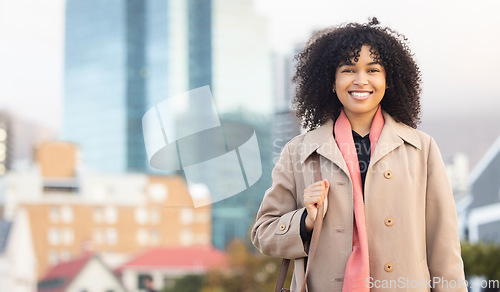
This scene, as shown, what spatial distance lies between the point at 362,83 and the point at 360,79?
13mm

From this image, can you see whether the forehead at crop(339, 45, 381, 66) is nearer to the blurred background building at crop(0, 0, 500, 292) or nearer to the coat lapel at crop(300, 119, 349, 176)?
the coat lapel at crop(300, 119, 349, 176)

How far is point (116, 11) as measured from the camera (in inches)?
2245

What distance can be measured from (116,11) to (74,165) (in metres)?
18.0

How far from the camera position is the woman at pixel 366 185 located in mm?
1657

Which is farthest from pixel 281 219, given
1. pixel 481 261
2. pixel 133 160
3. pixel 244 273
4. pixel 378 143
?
pixel 133 160

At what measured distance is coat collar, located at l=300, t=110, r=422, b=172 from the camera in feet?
5.67

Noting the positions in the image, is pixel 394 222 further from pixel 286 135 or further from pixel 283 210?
pixel 286 135

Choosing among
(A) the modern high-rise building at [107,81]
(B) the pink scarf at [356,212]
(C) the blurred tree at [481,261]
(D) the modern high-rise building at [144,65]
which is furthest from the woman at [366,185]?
(A) the modern high-rise building at [107,81]

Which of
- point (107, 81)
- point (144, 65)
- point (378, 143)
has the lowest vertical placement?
point (378, 143)

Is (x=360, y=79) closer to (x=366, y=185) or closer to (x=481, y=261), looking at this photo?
(x=366, y=185)

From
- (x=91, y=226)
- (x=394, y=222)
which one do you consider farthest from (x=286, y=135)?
(x=91, y=226)

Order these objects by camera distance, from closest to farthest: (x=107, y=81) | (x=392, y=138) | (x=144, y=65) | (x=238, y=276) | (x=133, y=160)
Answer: (x=392, y=138) → (x=238, y=276) → (x=133, y=160) → (x=144, y=65) → (x=107, y=81)

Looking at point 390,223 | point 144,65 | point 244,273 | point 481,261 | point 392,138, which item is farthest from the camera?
point 144,65

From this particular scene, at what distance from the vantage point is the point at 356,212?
1.67 metres
